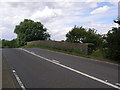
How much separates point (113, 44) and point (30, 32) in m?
66.7

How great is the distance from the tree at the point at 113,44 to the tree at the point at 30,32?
2531 inches

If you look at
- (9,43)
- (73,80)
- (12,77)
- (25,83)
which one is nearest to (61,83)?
(73,80)

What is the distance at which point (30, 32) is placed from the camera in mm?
83938

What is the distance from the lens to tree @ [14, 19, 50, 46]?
83000 millimetres

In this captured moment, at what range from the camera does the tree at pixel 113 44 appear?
60.7 ft

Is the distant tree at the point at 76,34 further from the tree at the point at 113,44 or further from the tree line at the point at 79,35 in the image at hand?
the tree at the point at 113,44

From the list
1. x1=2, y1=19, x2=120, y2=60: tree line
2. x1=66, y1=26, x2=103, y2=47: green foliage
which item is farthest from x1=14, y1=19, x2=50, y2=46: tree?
x1=66, y1=26, x2=103, y2=47: green foliage

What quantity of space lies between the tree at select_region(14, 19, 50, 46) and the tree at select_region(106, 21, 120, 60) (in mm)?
64281

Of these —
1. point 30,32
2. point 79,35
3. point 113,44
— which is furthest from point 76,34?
point 113,44

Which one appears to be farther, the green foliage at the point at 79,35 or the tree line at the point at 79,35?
the green foliage at the point at 79,35

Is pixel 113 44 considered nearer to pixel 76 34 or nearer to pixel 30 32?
pixel 76 34

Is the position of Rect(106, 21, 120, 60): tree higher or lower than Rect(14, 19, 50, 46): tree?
lower

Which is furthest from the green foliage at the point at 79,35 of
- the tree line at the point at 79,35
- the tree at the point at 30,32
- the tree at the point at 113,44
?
the tree at the point at 113,44

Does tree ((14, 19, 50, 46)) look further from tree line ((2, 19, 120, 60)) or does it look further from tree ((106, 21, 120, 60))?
tree ((106, 21, 120, 60))
